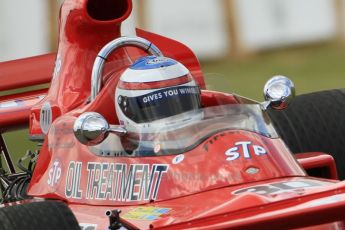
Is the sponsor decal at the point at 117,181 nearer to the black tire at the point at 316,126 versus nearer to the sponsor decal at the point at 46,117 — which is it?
the sponsor decal at the point at 46,117

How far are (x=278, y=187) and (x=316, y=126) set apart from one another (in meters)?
1.97

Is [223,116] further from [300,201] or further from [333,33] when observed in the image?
[333,33]

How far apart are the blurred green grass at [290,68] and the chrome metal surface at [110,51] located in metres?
6.64

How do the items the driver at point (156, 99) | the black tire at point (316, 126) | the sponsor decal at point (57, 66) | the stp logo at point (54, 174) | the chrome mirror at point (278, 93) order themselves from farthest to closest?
the black tire at point (316, 126) < the sponsor decal at point (57, 66) < the chrome mirror at point (278, 93) < the stp logo at point (54, 174) < the driver at point (156, 99)

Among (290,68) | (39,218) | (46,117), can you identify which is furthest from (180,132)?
(290,68)

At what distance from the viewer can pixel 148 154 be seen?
5.86 m

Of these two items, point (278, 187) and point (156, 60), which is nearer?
point (278, 187)

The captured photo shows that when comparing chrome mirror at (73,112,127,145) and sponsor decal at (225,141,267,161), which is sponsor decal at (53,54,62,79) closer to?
chrome mirror at (73,112,127,145)

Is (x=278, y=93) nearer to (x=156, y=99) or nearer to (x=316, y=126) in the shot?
(x=156, y=99)

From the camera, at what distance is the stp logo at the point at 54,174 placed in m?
6.22

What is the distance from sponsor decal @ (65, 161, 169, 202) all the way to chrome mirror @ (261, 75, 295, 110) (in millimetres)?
765

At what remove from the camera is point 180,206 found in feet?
18.2

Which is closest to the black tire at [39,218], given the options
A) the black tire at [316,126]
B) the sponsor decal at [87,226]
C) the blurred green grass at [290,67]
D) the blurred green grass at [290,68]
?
the sponsor decal at [87,226]


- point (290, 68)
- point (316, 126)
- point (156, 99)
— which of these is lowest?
point (290, 68)
